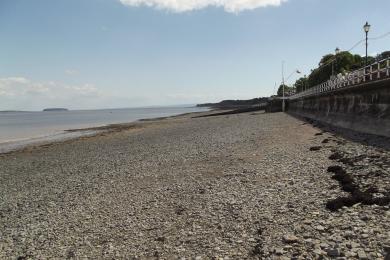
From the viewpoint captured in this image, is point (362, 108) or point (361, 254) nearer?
point (361, 254)

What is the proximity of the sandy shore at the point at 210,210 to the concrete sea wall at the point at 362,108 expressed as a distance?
191cm

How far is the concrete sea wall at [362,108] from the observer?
17.8 meters

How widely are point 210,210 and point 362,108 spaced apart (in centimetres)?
1451

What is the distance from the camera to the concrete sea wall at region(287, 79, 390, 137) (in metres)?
17.8

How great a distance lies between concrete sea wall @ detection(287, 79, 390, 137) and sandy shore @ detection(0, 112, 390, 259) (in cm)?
191

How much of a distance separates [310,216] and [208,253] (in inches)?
102

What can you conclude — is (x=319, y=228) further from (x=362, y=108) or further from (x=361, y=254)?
(x=362, y=108)

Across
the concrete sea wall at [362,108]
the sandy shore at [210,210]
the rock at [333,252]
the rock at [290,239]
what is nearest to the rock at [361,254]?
the sandy shore at [210,210]

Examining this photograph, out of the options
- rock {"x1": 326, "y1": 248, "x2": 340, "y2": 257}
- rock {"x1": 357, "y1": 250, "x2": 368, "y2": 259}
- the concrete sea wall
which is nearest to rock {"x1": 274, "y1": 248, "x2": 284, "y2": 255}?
rock {"x1": 326, "y1": 248, "x2": 340, "y2": 257}

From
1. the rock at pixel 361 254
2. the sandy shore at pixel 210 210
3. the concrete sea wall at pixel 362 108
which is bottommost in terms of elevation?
the sandy shore at pixel 210 210

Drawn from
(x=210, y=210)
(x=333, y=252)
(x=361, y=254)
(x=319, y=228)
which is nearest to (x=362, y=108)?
(x=210, y=210)

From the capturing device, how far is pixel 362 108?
21.3m

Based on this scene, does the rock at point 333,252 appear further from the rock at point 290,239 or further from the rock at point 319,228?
the rock at point 319,228

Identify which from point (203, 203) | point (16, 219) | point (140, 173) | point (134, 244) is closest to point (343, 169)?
point (203, 203)
